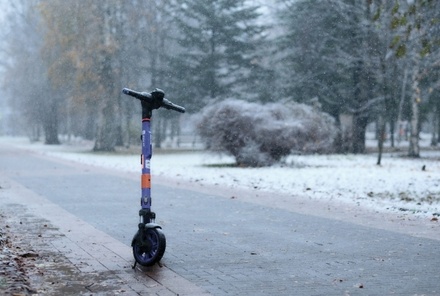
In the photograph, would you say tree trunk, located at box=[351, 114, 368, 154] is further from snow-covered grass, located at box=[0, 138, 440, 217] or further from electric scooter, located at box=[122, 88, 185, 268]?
electric scooter, located at box=[122, 88, 185, 268]

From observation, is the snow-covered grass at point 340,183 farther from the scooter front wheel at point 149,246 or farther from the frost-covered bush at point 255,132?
the scooter front wheel at point 149,246

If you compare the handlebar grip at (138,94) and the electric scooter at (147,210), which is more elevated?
the handlebar grip at (138,94)

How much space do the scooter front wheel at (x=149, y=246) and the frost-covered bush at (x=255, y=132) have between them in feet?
52.3

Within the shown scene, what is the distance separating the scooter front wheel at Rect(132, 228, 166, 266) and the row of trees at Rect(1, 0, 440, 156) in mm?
26966

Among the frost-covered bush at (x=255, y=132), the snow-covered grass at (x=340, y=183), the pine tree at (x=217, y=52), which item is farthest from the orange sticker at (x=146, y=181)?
the pine tree at (x=217, y=52)

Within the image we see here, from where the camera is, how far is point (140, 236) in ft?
22.0

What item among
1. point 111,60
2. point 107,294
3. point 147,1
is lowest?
point 107,294

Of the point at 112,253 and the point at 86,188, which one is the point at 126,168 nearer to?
the point at 86,188

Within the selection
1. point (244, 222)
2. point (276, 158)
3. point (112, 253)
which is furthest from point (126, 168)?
point (112, 253)

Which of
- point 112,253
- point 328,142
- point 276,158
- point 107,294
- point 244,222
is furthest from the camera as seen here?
point 328,142

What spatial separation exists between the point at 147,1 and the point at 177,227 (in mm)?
33588

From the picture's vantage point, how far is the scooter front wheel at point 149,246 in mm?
6547

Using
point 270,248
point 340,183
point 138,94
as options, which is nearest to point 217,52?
point 340,183

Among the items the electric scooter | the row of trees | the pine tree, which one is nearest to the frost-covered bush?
the row of trees
